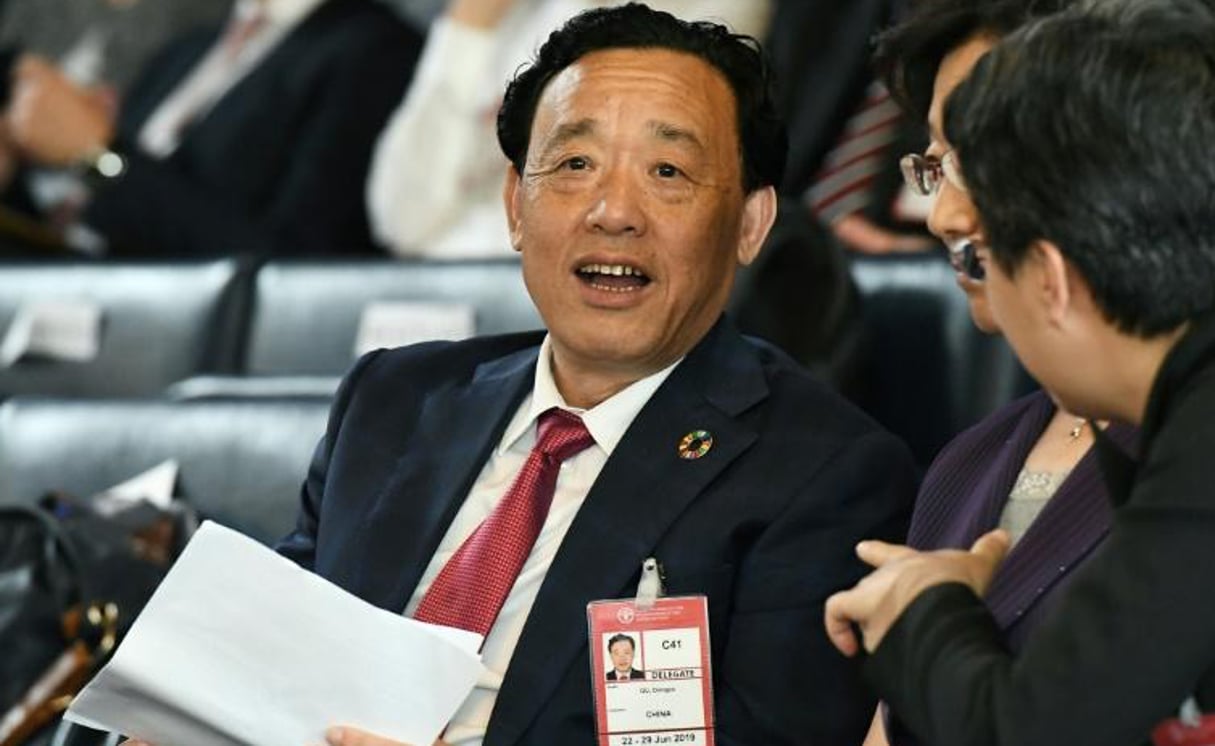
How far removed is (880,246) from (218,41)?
2.21 m

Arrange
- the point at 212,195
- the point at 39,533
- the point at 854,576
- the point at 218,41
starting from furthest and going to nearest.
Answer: the point at 218,41 → the point at 212,195 → the point at 39,533 → the point at 854,576

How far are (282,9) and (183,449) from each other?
1884mm

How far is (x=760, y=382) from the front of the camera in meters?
2.32

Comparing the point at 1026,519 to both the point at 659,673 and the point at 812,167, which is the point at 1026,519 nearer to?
the point at 659,673

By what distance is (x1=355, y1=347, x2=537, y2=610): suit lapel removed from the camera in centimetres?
231

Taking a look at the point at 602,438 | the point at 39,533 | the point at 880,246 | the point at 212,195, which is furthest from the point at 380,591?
the point at 212,195

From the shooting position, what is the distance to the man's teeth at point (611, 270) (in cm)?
234

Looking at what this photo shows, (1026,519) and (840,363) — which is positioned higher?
(1026,519)

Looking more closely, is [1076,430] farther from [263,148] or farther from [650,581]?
[263,148]

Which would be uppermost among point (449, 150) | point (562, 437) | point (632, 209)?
point (632, 209)

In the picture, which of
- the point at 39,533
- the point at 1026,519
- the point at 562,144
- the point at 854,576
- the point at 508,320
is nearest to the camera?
the point at 1026,519

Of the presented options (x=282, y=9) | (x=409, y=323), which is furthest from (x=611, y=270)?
(x=282, y=9)

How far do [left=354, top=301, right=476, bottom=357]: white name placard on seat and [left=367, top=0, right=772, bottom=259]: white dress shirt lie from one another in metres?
0.59

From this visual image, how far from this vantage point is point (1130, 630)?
1.49m
